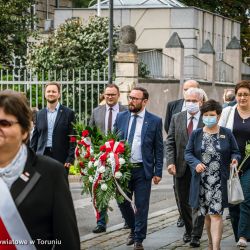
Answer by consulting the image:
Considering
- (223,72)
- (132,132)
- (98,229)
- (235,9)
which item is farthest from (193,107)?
(235,9)

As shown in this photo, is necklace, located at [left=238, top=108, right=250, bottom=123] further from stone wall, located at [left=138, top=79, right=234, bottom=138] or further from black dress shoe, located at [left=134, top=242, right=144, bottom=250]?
stone wall, located at [left=138, top=79, right=234, bottom=138]

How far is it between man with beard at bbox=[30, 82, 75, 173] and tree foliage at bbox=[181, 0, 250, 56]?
132 ft

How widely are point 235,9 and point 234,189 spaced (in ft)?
145

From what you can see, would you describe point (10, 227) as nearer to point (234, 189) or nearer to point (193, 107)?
point (234, 189)

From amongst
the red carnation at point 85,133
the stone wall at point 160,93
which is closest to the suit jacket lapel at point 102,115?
the red carnation at point 85,133

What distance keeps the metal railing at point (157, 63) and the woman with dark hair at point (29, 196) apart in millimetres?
24280

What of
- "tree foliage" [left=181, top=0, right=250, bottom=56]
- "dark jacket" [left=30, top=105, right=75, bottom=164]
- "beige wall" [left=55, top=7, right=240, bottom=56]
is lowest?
"dark jacket" [left=30, top=105, right=75, bottom=164]

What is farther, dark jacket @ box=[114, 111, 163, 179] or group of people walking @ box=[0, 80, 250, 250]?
dark jacket @ box=[114, 111, 163, 179]

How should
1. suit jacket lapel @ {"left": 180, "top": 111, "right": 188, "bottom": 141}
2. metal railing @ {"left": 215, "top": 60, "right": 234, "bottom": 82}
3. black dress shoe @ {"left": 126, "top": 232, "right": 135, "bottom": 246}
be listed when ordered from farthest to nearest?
metal railing @ {"left": 215, "top": 60, "right": 234, "bottom": 82}, suit jacket lapel @ {"left": 180, "top": 111, "right": 188, "bottom": 141}, black dress shoe @ {"left": 126, "top": 232, "right": 135, "bottom": 246}

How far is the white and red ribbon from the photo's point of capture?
4.99 meters

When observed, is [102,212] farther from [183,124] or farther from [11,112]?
[11,112]

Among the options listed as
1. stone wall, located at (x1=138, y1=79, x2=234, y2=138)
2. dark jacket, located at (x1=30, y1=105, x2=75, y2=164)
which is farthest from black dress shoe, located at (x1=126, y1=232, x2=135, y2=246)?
stone wall, located at (x1=138, y1=79, x2=234, y2=138)

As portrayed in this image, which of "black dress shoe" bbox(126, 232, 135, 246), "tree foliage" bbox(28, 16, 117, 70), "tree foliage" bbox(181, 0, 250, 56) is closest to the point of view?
"black dress shoe" bbox(126, 232, 135, 246)

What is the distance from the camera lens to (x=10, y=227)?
16.5 ft
